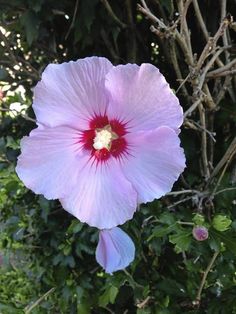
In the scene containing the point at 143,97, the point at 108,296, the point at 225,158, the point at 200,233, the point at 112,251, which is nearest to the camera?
the point at 143,97

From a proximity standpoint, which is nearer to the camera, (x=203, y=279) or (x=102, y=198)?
(x=102, y=198)

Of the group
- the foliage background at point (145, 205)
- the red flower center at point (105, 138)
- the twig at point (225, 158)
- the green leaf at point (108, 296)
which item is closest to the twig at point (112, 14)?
the foliage background at point (145, 205)

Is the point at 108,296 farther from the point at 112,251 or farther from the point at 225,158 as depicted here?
the point at 112,251

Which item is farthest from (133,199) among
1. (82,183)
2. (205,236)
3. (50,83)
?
(205,236)

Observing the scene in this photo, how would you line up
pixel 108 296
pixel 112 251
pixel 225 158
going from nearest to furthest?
1. pixel 112 251
2. pixel 225 158
3. pixel 108 296

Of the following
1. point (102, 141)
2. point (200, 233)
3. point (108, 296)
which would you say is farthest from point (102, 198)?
point (108, 296)

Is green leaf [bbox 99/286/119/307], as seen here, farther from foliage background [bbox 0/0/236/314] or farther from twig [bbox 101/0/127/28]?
twig [bbox 101/0/127/28]
